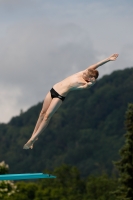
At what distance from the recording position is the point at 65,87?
18875 millimetres

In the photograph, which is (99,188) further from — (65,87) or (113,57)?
(113,57)

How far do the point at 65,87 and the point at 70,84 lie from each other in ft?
0.55

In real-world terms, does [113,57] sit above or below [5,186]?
below

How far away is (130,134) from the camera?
2188 inches

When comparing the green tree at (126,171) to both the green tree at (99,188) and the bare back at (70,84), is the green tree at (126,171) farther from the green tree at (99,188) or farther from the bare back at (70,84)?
the green tree at (99,188)

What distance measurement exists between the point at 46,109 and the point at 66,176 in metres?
93.2

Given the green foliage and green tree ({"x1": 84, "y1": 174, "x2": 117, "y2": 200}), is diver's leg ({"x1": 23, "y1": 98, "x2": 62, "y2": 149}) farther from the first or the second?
green tree ({"x1": 84, "y1": 174, "x2": 117, "y2": 200})

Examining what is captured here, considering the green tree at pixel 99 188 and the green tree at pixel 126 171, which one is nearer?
the green tree at pixel 126 171

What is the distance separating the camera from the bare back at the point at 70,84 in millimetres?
18672

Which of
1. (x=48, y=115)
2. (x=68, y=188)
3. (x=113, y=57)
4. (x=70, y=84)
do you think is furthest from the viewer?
(x=68, y=188)

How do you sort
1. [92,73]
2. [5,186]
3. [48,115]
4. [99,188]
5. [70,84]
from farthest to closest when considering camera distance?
[99,188] → [5,186] → [48,115] → [70,84] → [92,73]

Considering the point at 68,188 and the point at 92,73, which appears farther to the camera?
the point at 68,188

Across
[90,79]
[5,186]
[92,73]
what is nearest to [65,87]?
[90,79]

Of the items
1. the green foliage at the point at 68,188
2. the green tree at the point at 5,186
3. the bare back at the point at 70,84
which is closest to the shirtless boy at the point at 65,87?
the bare back at the point at 70,84
